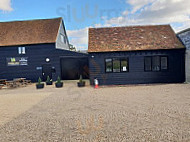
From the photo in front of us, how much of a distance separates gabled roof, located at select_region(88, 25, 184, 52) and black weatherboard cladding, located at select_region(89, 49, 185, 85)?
0.44m

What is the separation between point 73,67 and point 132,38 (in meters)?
7.09

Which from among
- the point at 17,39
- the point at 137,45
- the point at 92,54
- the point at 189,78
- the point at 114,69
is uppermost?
the point at 17,39

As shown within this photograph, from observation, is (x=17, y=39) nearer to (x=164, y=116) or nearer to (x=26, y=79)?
(x=26, y=79)

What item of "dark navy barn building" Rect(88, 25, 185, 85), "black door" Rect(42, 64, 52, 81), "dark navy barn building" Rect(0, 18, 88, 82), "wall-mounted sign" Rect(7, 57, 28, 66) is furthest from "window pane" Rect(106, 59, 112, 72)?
"wall-mounted sign" Rect(7, 57, 28, 66)

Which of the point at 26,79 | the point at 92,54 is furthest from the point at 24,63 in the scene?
the point at 92,54

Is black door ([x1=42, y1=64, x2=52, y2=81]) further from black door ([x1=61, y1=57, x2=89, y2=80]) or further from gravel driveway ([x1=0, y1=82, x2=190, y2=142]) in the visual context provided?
gravel driveway ([x1=0, y1=82, x2=190, y2=142])

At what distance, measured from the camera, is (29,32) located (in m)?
17.0

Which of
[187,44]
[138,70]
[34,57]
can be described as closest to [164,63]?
[187,44]

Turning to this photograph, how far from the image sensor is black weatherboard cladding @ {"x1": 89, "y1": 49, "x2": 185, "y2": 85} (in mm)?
12445

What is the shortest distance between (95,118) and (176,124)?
2.68 meters

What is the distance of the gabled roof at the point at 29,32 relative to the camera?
629 inches

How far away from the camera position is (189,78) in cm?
1184

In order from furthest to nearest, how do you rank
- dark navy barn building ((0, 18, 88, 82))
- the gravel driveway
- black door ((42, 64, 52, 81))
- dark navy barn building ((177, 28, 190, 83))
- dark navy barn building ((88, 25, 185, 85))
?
black door ((42, 64, 52, 81))
dark navy barn building ((0, 18, 88, 82))
dark navy barn building ((88, 25, 185, 85))
dark navy barn building ((177, 28, 190, 83))
the gravel driveway

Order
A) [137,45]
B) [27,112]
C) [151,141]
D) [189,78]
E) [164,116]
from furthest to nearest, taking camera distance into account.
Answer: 1. [137,45]
2. [189,78]
3. [27,112]
4. [164,116]
5. [151,141]
